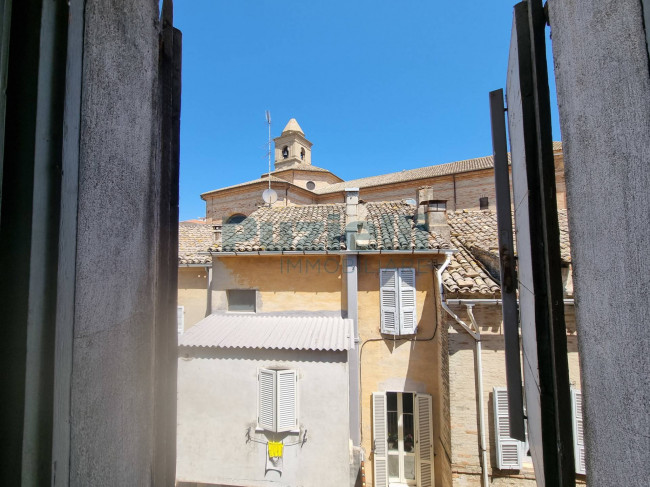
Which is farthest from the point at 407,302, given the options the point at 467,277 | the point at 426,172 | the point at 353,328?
the point at 426,172

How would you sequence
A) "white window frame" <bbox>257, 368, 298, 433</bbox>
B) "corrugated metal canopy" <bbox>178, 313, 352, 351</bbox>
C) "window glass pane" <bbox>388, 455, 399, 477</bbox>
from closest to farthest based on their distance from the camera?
"white window frame" <bbox>257, 368, 298, 433</bbox>
"corrugated metal canopy" <bbox>178, 313, 352, 351</bbox>
"window glass pane" <bbox>388, 455, 399, 477</bbox>

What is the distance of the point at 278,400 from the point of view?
23.7ft

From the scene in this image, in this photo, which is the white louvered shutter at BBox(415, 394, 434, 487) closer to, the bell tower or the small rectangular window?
the small rectangular window

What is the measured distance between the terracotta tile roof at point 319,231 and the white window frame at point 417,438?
13.3 ft

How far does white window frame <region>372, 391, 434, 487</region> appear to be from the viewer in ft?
27.7

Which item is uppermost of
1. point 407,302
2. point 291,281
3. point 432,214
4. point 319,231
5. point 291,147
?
point 291,147

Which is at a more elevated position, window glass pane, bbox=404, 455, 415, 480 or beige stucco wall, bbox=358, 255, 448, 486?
beige stucco wall, bbox=358, 255, 448, 486

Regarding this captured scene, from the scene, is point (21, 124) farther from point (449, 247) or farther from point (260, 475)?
point (449, 247)

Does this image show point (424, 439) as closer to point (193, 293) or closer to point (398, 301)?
point (398, 301)

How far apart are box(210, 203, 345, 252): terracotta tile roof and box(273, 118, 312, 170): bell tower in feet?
84.7

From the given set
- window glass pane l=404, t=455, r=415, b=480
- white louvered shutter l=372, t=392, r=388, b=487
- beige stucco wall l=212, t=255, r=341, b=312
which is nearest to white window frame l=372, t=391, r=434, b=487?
white louvered shutter l=372, t=392, r=388, b=487

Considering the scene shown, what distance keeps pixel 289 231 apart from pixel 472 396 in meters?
6.87

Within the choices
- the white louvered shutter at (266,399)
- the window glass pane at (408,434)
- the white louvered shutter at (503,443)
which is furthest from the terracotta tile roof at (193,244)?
the white louvered shutter at (503,443)

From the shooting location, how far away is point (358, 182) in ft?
102
